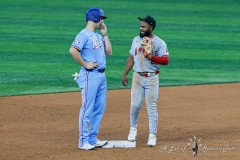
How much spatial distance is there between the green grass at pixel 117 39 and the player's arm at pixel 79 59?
423 cm

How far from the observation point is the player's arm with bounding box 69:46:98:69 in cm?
1007

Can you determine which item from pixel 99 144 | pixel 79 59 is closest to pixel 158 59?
pixel 79 59

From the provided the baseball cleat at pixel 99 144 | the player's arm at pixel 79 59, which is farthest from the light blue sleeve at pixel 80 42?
the baseball cleat at pixel 99 144

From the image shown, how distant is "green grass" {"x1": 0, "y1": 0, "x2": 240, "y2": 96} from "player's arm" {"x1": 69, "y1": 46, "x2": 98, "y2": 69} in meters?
4.23

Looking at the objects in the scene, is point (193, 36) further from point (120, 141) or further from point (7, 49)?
point (120, 141)

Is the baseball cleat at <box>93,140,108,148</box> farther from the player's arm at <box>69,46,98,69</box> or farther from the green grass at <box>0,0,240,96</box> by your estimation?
the green grass at <box>0,0,240,96</box>

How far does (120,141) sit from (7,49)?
336 inches

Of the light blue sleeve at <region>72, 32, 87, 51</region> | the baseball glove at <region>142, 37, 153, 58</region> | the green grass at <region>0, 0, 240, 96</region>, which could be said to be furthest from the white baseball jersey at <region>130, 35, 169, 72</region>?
the green grass at <region>0, 0, 240, 96</region>

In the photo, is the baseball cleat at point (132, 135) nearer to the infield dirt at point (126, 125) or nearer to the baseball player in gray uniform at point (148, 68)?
the baseball player in gray uniform at point (148, 68)

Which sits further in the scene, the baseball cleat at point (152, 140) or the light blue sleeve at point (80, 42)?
the baseball cleat at point (152, 140)

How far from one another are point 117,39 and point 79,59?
1027cm

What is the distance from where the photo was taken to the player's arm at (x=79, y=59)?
10.1 m

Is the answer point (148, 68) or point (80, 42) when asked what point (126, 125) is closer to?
point (148, 68)

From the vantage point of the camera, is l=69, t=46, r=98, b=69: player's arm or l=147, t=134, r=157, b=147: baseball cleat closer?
l=69, t=46, r=98, b=69: player's arm
